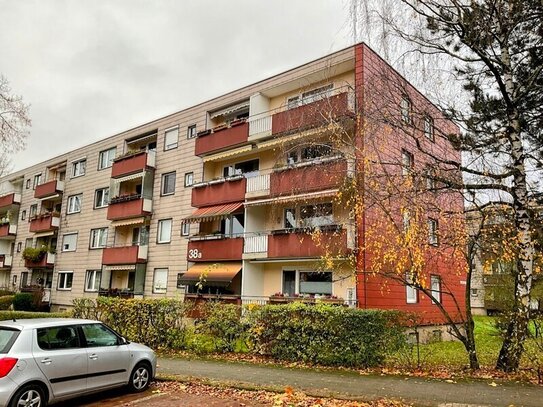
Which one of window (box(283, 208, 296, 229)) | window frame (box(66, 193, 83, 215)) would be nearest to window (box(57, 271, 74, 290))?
window frame (box(66, 193, 83, 215))

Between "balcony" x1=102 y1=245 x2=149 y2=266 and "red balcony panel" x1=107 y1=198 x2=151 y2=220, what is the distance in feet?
7.01

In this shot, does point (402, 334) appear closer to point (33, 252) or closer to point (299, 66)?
point (299, 66)

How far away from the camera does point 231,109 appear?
26.1 meters

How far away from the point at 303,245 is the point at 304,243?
100 millimetres

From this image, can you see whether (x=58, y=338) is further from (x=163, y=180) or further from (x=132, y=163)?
(x=132, y=163)

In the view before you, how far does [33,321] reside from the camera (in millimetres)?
8898

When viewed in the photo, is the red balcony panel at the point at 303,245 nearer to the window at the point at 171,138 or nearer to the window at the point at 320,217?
the window at the point at 320,217

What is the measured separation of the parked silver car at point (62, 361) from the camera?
774cm

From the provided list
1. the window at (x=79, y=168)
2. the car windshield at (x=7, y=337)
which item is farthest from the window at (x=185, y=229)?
the car windshield at (x=7, y=337)

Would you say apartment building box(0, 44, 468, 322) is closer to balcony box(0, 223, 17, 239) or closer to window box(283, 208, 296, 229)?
window box(283, 208, 296, 229)

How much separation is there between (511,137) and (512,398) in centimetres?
616

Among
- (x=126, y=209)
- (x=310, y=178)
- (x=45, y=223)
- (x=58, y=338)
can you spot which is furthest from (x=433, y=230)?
(x=45, y=223)

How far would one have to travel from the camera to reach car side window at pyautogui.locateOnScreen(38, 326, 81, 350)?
27.6 feet

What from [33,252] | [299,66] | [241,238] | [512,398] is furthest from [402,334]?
[33,252]
